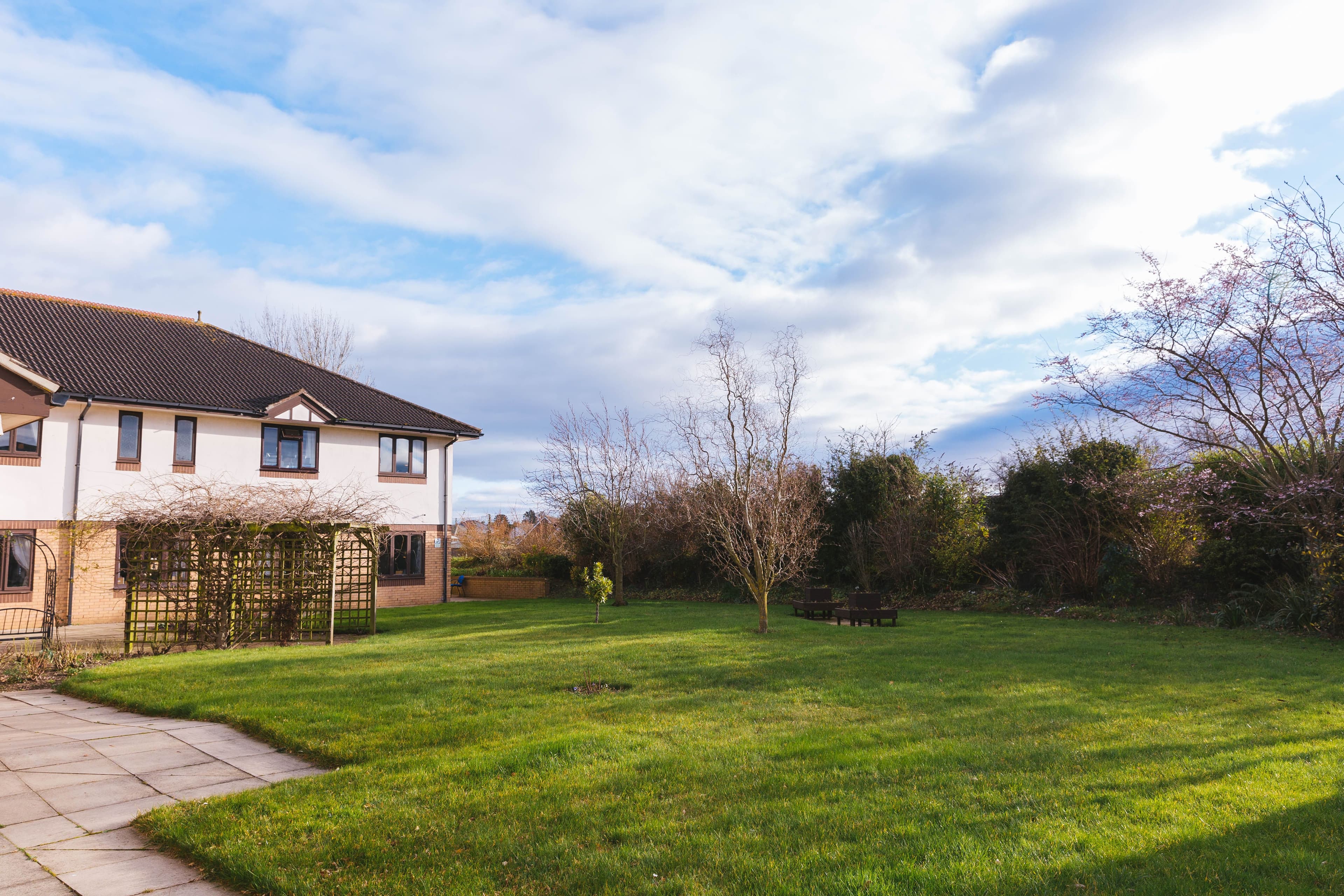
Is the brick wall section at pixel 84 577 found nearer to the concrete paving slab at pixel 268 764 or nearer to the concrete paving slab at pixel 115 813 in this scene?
the concrete paving slab at pixel 268 764

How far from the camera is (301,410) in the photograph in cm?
2373

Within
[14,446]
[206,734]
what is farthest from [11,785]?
[14,446]

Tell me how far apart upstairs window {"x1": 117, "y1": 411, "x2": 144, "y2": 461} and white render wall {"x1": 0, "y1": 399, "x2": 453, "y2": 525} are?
11 cm

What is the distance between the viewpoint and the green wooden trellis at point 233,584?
42.7 feet

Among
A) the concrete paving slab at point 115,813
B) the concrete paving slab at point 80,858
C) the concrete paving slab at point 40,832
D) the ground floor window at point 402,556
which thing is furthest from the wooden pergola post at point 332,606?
the ground floor window at point 402,556

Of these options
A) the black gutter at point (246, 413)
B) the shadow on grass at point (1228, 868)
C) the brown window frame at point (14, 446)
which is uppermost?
the black gutter at point (246, 413)

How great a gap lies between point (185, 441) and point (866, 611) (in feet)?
64.8

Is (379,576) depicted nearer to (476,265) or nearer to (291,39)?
(476,265)

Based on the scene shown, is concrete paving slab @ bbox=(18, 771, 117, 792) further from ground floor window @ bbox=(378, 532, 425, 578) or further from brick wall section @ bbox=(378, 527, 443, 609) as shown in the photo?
ground floor window @ bbox=(378, 532, 425, 578)

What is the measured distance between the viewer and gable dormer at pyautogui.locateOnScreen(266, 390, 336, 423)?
23203mm

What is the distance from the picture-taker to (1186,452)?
53.0 feet

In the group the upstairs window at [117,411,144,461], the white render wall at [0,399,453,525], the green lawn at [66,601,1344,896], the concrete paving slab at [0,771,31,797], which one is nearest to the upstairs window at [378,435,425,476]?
the white render wall at [0,399,453,525]

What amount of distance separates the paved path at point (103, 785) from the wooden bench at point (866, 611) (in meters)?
11.8

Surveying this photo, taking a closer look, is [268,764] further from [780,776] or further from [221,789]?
[780,776]
